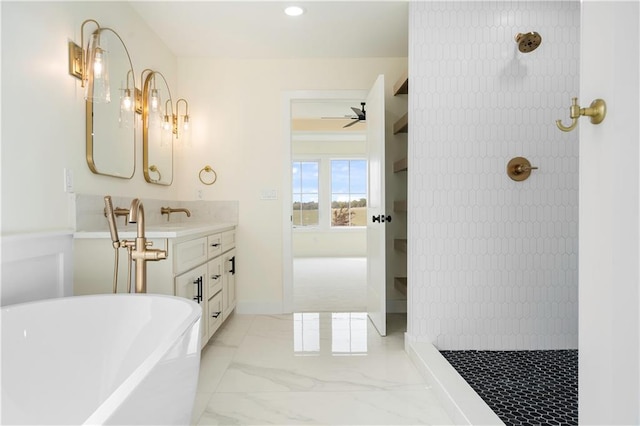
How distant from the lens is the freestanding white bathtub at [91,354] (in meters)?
1.17

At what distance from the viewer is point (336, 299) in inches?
180

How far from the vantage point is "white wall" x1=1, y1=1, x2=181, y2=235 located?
1.76 metres

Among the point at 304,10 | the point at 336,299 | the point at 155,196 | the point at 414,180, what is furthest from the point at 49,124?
the point at 336,299

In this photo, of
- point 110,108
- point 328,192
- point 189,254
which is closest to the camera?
point 189,254

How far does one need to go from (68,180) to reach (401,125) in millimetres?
2522

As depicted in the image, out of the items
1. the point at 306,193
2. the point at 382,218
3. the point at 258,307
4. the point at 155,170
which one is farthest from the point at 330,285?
the point at 306,193

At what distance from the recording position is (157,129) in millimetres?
3391

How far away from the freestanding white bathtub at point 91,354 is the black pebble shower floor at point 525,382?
1.38 meters

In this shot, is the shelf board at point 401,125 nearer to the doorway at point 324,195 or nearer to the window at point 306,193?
the doorway at point 324,195

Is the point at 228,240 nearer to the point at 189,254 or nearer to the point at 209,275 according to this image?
the point at 209,275

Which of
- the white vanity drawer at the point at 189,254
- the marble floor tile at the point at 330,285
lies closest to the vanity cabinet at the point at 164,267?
the white vanity drawer at the point at 189,254

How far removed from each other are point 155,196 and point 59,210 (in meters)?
1.28

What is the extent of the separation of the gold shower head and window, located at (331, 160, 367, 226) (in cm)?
625
